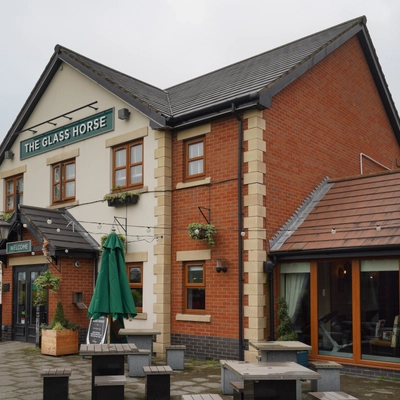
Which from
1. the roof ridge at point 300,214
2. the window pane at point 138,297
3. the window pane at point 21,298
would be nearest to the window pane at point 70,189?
the window pane at point 21,298

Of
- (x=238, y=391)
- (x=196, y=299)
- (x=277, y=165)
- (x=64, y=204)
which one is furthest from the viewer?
(x=64, y=204)

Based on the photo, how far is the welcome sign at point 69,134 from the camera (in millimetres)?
15648

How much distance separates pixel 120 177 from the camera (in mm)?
15141

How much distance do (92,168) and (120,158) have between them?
3.63 feet

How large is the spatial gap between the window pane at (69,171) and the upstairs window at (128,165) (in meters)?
1.96

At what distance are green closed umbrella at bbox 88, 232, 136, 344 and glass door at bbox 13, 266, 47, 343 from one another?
19.4 feet

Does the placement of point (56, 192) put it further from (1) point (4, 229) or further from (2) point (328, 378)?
(2) point (328, 378)

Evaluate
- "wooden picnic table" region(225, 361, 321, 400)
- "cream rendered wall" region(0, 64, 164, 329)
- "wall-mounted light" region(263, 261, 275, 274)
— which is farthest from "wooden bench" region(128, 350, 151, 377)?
"wooden picnic table" region(225, 361, 321, 400)

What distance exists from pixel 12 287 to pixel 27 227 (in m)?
3.01

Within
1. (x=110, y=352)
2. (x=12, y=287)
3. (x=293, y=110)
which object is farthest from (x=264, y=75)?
(x=12, y=287)

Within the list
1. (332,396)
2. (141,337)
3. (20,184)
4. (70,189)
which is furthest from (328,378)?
(20,184)

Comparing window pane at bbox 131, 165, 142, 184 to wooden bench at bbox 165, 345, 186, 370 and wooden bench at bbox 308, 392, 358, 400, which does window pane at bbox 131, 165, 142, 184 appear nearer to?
wooden bench at bbox 165, 345, 186, 370

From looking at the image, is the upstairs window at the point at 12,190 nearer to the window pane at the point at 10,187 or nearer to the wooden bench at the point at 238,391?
the window pane at the point at 10,187

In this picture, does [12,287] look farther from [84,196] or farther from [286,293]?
[286,293]
